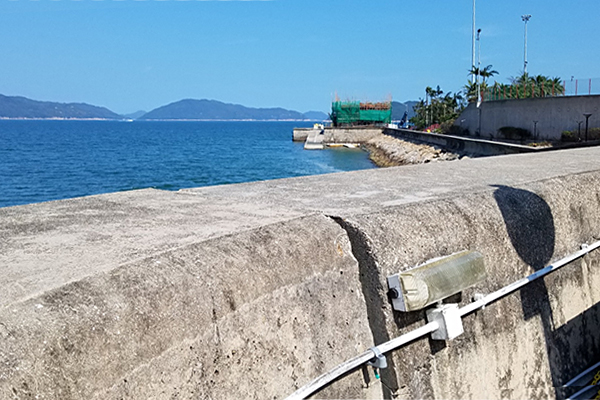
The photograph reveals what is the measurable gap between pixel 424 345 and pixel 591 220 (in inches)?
92.9

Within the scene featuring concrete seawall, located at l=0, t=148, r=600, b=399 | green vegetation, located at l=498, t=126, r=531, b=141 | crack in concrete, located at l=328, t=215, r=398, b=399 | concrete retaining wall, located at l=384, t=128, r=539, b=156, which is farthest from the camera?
green vegetation, located at l=498, t=126, r=531, b=141

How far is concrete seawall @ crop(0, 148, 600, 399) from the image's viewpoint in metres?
2.04

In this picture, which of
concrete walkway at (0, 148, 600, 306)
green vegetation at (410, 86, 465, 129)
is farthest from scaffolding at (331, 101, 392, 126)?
concrete walkway at (0, 148, 600, 306)

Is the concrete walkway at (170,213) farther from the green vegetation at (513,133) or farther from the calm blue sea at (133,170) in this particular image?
the green vegetation at (513,133)

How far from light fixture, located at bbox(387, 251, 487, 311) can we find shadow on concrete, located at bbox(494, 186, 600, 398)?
70 cm

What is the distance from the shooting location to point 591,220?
4730 mm

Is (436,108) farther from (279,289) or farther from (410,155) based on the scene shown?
(279,289)

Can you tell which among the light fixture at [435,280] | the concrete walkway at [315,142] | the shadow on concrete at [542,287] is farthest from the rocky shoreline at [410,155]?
the light fixture at [435,280]

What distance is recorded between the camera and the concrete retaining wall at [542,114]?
28886mm

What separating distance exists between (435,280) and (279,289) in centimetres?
88

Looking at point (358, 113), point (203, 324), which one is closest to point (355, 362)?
point (203, 324)

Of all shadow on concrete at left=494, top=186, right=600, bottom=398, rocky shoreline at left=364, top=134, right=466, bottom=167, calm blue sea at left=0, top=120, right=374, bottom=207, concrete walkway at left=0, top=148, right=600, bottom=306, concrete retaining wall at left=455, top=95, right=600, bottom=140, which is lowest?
calm blue sea at left=0, top=120, right=374, bottom=207

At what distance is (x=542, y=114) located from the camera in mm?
32969

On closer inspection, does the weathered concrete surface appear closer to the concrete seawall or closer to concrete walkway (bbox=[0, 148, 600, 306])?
concrete walkway (bbox=[0, 148, 600, 306])
